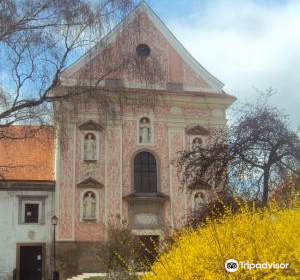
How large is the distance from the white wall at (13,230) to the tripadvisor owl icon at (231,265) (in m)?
22.8

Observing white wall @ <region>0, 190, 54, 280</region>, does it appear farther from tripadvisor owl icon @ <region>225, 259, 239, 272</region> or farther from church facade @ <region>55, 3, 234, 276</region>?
tripadvisor owl icon @ <region>225, 259, 239, 272</region>

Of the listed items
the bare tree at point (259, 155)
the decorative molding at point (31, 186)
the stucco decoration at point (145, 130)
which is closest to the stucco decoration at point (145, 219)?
the stucco decoration at point (145, 130)

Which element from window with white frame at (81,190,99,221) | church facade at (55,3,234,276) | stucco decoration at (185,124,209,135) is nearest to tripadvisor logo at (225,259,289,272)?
church facade at (55,3,234,276)

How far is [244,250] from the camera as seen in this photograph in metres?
7.14

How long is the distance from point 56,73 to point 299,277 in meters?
9.35

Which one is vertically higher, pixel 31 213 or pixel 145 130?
pixel 145 130

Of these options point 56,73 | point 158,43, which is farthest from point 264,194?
point 158,43

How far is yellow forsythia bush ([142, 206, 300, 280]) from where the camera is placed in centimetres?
666

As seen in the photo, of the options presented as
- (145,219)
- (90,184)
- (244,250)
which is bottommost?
(244,250)

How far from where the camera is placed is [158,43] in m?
31.3

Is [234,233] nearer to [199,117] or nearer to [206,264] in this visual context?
[206,264]

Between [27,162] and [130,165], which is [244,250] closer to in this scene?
[130,165]

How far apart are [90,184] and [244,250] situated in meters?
21.9

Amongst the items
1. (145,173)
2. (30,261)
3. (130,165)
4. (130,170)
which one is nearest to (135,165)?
(130,165)
